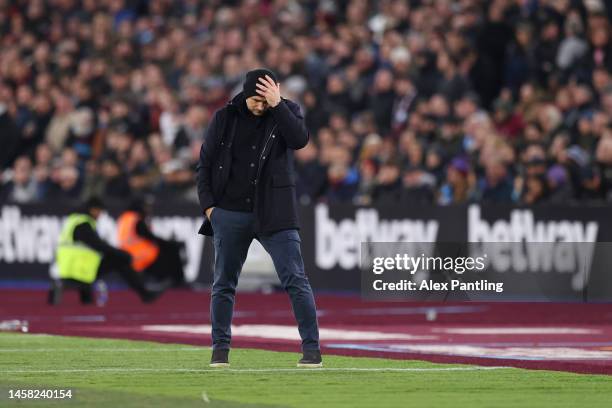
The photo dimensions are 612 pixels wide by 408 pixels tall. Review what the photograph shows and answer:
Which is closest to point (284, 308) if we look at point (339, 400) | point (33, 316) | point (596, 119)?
point (33, 316)

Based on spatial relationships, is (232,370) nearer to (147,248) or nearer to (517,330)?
(517,330)

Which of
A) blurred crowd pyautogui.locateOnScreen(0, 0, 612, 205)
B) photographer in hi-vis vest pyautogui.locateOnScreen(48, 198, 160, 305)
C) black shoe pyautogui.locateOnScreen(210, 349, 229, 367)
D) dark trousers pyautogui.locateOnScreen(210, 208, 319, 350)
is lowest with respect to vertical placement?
black shoe pyautogui.locateOnScreen(210, 349, 229, 367)

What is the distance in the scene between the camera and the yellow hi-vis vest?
2398cm

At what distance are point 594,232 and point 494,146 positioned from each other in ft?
6.45

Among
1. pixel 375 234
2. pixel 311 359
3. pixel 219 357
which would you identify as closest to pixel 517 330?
pixel 311 359

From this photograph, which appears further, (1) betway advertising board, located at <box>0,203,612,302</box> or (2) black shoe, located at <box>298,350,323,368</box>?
(1) betway advertising board, located at <box>0,203,612,302</box>

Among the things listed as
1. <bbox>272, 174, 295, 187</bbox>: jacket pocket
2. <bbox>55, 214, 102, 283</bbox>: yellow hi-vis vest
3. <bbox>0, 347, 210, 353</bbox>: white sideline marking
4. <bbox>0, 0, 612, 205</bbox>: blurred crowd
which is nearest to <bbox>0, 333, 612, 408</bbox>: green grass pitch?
<bbox>0, 347, 210, 353</bbox>: white sideline marking

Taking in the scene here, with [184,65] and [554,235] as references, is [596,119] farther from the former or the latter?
[184,65]

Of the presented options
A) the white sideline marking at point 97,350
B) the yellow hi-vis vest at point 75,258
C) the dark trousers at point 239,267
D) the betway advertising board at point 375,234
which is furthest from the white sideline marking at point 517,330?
the yellow hi-vis vest at point 75,258

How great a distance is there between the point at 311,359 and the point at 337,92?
15296 mm

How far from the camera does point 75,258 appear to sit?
24125 mm

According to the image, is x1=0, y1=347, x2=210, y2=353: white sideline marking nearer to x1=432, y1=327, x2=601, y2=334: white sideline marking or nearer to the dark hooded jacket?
the dark hooded jacket

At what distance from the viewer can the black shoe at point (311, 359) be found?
12.5 m

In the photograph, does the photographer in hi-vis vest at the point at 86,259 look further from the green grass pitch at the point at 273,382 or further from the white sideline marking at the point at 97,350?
the green grass pitch at the point at 273,382
